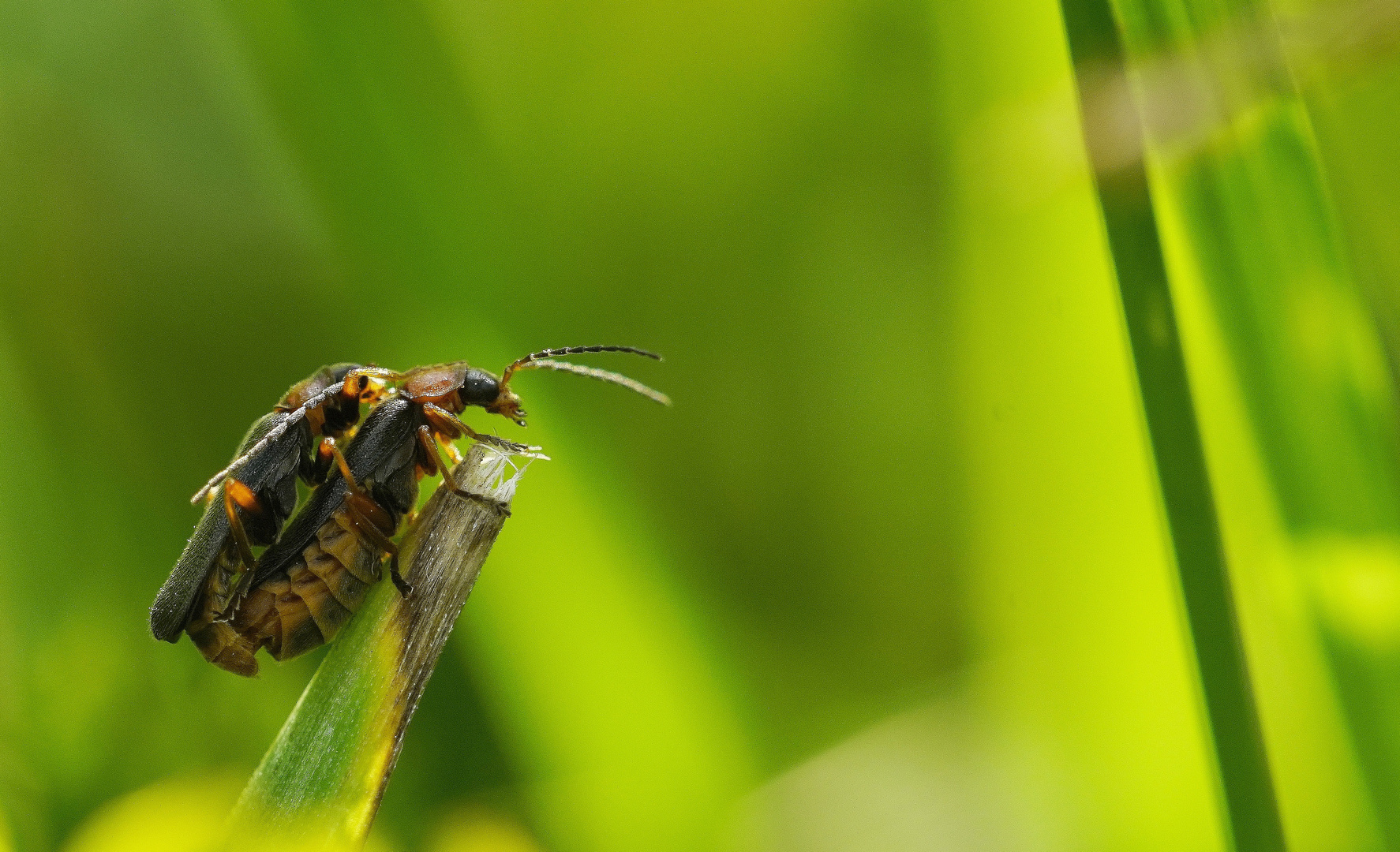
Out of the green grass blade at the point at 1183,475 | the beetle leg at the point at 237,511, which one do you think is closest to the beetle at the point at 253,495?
the beetle leg at the point at 237,511

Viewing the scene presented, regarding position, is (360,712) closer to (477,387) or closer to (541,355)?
(477,387)

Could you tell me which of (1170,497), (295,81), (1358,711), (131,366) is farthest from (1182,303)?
(131,366)

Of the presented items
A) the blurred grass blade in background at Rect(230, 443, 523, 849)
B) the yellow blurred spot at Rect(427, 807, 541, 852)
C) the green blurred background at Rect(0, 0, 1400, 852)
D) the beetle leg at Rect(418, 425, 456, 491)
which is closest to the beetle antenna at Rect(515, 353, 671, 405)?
the green blurred background at Rect(0, 0, 1400, 852)

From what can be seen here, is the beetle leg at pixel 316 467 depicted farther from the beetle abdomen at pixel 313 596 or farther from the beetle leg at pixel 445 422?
the beetle abdomen at pixel 313 596

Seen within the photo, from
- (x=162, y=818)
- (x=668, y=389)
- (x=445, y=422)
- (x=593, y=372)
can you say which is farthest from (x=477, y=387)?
(x=162, y=818)

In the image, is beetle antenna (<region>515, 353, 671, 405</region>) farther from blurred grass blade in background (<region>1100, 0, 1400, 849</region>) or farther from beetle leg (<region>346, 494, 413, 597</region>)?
blurred grass blade in background (<region>1100, 0, 1400, 849</region>)
